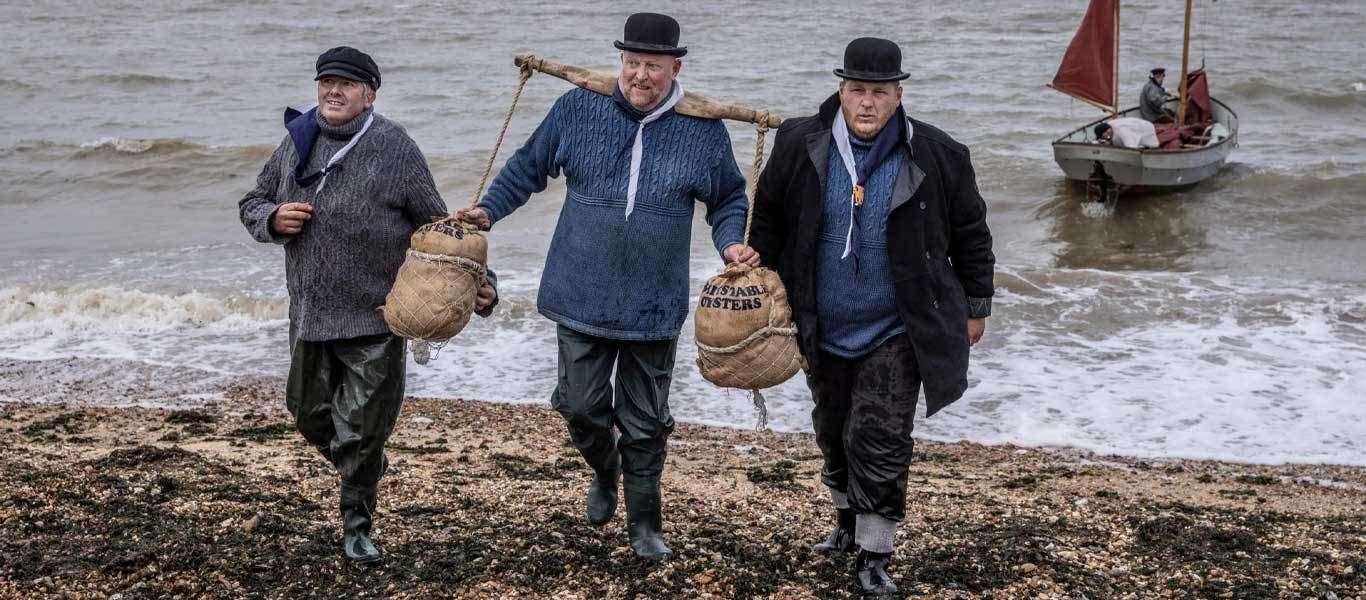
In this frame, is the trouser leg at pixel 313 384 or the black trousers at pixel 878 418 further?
the trouser leg at pixel 313 384

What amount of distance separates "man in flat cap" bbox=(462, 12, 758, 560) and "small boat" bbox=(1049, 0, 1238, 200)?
16.4m

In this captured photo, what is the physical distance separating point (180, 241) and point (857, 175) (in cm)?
1354

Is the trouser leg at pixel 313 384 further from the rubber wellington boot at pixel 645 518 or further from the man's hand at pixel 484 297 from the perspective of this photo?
the rubber wellington boot at pixel 645 518

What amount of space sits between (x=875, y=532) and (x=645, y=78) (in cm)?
160

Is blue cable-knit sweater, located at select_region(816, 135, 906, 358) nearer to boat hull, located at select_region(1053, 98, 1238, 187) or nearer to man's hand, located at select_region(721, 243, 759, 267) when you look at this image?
man's hand, located at select_region(721, 243, 759, 267)

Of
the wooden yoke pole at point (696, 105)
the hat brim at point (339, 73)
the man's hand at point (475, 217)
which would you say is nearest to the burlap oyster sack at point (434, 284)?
the man's hand at point (475, 217)

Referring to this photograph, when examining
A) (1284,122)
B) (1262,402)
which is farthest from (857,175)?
(1284,122)

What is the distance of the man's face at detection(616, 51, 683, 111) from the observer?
4488 mm

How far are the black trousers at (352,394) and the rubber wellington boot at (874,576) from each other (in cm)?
157

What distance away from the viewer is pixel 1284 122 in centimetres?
2648

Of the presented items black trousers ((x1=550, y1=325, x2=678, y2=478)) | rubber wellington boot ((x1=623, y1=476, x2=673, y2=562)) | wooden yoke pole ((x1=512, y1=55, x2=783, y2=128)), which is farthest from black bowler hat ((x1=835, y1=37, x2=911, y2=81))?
rubber wellington boot ((x1=623, y1=476, x2=673, y2=562))

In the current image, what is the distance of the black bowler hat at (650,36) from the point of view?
175 inches

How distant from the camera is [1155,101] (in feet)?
72.7

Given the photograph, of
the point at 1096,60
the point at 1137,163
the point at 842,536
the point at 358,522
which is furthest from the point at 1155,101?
the point at 358,522
